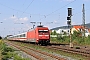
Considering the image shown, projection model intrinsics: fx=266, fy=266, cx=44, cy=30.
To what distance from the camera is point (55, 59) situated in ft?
64.6

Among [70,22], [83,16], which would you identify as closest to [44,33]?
[70,22]

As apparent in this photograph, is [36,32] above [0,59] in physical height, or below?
above

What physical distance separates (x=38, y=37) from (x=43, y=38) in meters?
0.86

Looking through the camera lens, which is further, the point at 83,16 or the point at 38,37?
the point at 83,16

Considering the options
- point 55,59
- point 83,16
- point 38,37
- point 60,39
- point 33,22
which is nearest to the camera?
point 55,59

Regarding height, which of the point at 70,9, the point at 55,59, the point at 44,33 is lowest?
the point at 55,59

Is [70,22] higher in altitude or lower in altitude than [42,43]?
higher

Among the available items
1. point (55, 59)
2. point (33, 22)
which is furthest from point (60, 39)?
point (55, 59)

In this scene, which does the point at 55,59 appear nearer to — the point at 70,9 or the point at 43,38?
the point at 70,9

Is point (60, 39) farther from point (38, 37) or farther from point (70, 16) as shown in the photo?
point (70, 16)

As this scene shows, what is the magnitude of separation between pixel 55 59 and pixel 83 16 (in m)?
36.6

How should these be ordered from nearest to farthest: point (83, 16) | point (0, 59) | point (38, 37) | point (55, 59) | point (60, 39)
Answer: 1. point (0, 59)
2. point (55, 59)
3. point (38, 37)
4. point (83, 16)
5. point (60, 39)

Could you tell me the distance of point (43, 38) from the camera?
44281mm

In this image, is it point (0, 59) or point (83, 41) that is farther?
point (83, 41)
